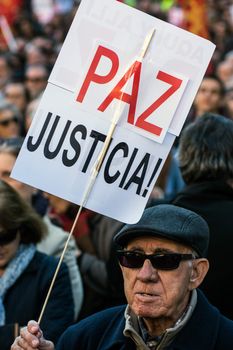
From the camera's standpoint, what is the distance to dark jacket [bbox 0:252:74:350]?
488cm

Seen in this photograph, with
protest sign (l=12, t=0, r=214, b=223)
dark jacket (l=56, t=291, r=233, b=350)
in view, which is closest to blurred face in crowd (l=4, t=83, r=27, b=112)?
protest sign (l=12, t=0, r=214, b=223)

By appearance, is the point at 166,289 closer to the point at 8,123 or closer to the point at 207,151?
the point at 207,151

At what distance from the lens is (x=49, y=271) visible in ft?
16.5

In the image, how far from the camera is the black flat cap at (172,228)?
3621 mm

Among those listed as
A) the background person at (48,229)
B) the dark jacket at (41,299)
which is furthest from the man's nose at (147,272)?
the background person at (48,229)

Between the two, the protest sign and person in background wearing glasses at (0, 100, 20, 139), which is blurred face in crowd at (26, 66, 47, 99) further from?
the protest sign

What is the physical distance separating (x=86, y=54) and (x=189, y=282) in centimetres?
104

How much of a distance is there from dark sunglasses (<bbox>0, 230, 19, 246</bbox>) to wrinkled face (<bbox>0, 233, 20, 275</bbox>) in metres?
0.02

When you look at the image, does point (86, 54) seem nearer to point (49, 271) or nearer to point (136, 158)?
point (136, 158)

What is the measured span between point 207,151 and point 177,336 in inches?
59.9

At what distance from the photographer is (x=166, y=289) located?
3639 millimetres

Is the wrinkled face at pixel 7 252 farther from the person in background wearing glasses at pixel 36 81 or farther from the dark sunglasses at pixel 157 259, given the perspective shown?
the person in background wearing glasses at pixel 36 81

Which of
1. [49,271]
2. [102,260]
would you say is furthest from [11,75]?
[49,271]

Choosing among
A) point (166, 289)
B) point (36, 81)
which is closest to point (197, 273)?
Result: point (166, 289)
